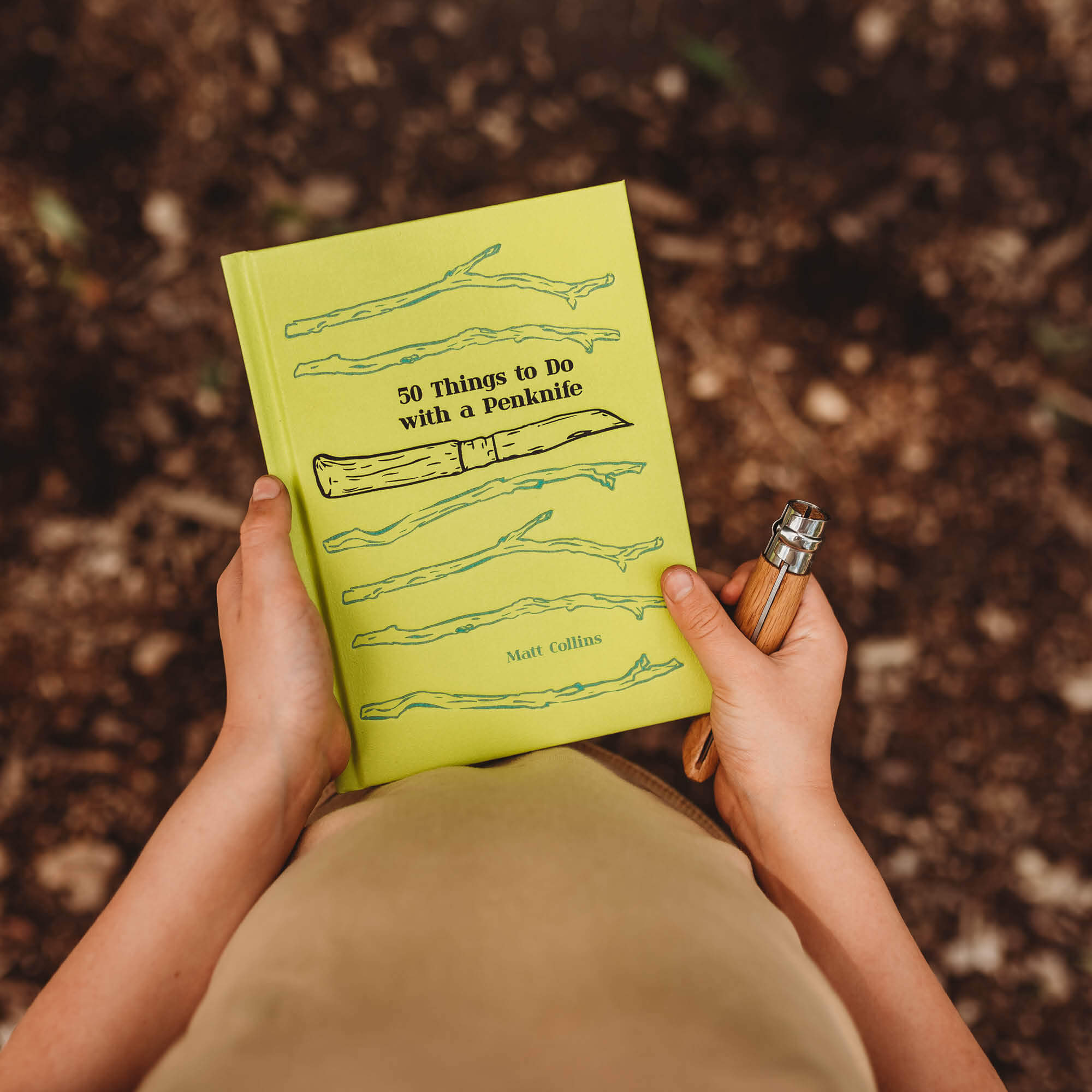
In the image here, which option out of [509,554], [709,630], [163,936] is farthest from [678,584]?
[163,936]

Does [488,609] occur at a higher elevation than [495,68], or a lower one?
lower

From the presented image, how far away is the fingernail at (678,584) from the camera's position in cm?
67

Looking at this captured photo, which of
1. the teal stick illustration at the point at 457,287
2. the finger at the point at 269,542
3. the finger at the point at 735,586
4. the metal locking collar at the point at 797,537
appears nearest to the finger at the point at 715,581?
the finger at the point at 735,586

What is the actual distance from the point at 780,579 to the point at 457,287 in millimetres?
422

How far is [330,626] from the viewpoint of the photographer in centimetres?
69

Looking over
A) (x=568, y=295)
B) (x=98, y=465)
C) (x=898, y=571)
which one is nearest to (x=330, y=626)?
(x=568, y=295)

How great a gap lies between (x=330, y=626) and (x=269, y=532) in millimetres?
111

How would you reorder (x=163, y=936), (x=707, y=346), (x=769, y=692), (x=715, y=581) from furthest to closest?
(x=707, y=346) < (x=715, y=581) < (x=769, y=692) < (x=163, y=936)

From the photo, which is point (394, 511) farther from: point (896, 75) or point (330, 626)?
point (896, 75)

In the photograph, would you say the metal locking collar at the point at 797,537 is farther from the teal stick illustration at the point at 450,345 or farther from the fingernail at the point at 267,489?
the fingernail at the point at 267,489

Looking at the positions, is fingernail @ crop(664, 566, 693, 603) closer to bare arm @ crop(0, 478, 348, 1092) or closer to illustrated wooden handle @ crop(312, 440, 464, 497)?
illustrated wooden handle @ crop(312, 440, 464, 497)

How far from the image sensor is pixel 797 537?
25.4 inches

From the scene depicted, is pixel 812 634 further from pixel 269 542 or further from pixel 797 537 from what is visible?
pixel 269 542

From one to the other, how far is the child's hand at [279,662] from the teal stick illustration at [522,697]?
0.06m
